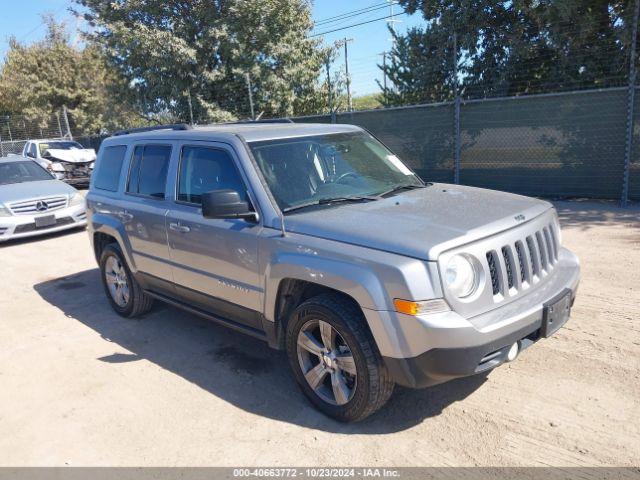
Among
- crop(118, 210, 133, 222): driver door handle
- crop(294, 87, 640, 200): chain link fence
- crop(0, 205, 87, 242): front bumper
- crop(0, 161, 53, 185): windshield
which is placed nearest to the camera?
crop(118, 210, 133, 222): driver door handle

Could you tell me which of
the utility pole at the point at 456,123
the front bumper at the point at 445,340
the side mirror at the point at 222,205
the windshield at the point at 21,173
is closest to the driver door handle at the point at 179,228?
the side mirror at the point at 222,205

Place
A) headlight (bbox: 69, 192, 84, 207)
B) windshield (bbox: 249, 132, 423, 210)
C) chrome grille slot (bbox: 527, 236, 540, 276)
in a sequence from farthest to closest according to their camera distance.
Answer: headlight (bbox: 69, 192, 84, 207) < windshield (bbox: 249, 132, 423, 210) < chrome grille slot (bbox: 527, 236, 540, 276)

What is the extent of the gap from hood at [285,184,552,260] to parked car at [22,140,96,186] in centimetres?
1548

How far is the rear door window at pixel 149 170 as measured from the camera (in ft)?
15.4

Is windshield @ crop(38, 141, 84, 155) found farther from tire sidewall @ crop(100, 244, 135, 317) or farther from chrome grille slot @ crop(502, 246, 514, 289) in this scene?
chrome grille slot @ crop(502, 246, 514, 289)

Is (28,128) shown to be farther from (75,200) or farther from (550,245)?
(550,245)

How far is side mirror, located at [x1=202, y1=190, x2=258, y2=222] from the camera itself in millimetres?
3504

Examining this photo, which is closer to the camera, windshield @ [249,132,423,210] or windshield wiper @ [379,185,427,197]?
windshield @ [249,132,423,210]

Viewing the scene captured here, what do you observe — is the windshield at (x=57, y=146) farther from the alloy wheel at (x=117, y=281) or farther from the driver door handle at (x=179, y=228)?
the driver door handle at (x=179, y=228)

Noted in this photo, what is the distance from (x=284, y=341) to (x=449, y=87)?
1116 cm

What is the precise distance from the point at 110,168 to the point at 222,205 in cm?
266

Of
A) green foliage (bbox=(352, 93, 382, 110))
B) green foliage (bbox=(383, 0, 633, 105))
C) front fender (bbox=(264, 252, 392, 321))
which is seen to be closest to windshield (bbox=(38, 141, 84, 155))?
green foliage (bbox=(352, 93, 382, 110))

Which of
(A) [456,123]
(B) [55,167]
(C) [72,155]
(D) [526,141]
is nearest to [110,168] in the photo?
(A) [456,123]

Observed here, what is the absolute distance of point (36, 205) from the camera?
9.79 m
